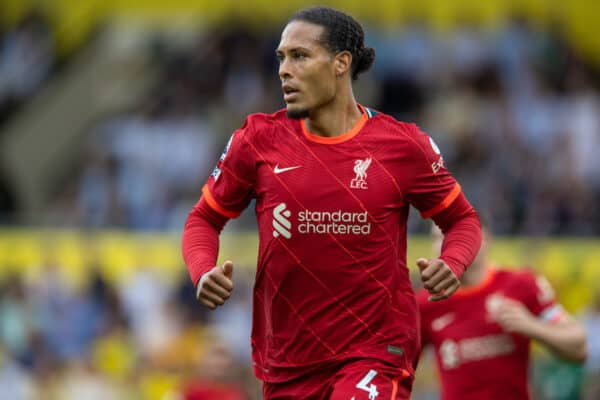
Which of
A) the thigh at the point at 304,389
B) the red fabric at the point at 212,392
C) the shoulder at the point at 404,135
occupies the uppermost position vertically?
the shoulder at the point at 404,135

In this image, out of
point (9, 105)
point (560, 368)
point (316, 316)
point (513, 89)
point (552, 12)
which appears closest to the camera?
point (316, 316)

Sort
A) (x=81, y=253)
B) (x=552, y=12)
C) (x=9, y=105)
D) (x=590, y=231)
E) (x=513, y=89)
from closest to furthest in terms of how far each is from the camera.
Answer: (x=590, y=231) → (x=81, y=253) → (x=513, y=89) → (x=552, y=12) → (x=9, y=105)

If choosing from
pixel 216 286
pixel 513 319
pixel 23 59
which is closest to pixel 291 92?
pixel 216 286

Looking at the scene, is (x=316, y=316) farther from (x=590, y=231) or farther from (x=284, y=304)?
(x=590, y=231)

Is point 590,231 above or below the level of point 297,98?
below

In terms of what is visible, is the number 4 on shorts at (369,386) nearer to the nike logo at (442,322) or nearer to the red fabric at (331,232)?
the red fabric at (331,232)

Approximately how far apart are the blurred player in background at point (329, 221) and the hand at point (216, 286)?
0.44 feet

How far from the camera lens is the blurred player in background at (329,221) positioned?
19.0 ft

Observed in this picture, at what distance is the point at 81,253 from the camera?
14.8 m

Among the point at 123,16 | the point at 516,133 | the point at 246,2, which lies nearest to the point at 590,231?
the point at 516,133

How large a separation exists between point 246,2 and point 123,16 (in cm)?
221

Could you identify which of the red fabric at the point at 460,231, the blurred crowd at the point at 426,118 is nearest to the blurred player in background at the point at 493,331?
the red fabric at the point at 460,231

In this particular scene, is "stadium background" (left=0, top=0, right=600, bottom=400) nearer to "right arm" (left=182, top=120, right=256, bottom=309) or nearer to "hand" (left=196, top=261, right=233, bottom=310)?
"right arm" (left=182, top=120, right=256, bottom=309)

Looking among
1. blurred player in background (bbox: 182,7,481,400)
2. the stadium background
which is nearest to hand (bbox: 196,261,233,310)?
blurred player in background (bbox: 182,7,481,400)
